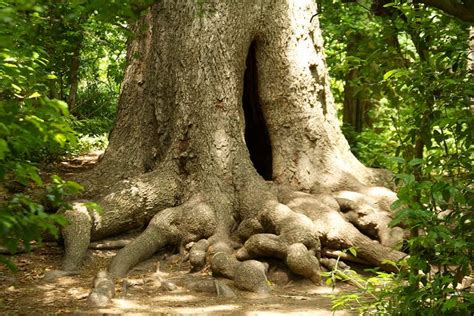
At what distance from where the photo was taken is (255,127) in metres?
9.81

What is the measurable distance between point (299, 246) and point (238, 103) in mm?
2495

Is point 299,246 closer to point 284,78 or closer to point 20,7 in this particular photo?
point 284,78

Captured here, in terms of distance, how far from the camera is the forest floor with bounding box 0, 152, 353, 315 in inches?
230

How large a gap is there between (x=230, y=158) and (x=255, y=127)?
194 centimetres

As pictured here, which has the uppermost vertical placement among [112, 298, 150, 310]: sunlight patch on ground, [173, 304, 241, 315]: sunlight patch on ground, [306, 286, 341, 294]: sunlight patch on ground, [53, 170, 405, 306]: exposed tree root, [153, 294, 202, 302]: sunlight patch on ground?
[53, 170, 405, 306]: exposed tree root

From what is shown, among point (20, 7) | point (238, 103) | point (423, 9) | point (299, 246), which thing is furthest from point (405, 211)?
point (238, 103)

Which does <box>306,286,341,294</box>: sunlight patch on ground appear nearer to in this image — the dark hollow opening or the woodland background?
the woodland background

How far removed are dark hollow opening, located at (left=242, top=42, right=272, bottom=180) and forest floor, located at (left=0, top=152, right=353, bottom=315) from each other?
2.88 meters

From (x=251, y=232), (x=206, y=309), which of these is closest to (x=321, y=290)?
(x=251, y=232)

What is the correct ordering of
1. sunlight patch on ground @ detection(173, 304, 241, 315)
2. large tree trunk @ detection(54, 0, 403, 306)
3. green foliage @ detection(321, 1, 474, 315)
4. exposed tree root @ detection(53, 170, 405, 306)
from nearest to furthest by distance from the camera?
Result: green foliage @ detection(321, 1, 474, 315)
sunlight patch on ground @ detection(173, 304, 241, 315)
exposed tree root @ detection(53, 170, 405, 306)
large tree trunk @ detection(54, 0, 403, 306)

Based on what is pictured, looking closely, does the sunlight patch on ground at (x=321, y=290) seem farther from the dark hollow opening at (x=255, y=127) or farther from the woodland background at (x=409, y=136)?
the dark hollow opening at (x=255, y=127)

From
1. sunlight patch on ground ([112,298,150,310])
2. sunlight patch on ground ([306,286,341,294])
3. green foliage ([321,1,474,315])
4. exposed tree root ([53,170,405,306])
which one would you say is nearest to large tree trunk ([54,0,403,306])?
exposed tree root ([53,170,405,306])

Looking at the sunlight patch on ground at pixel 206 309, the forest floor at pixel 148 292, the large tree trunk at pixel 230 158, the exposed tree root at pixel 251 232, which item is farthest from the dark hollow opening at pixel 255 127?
the sunlight patch on ground at pixel 206 309

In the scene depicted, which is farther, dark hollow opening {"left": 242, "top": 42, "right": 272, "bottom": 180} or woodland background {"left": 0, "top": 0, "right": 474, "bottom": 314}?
dark hollow opening {"left": 242, "top": 42, "right": 272, "bottom": 180}
